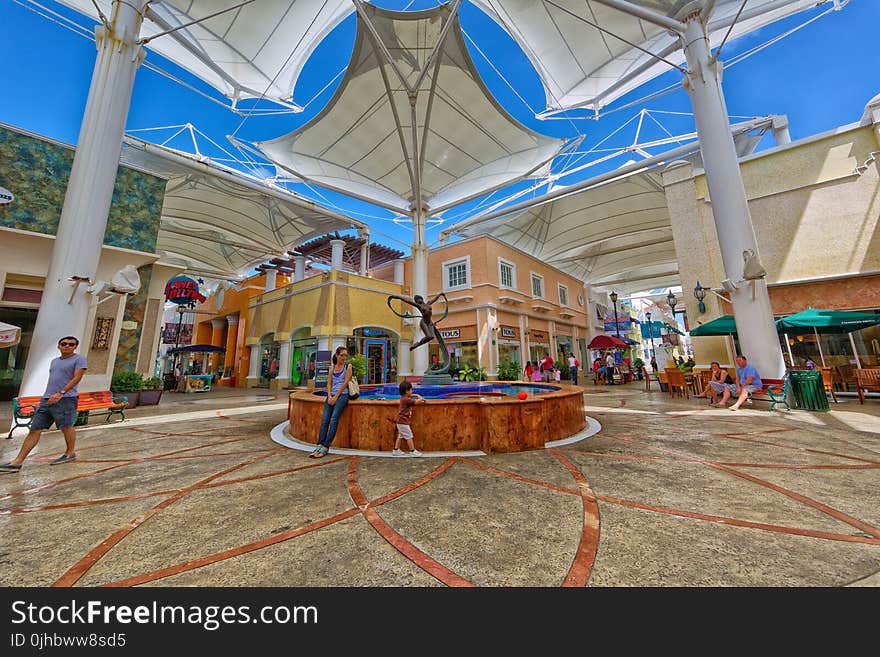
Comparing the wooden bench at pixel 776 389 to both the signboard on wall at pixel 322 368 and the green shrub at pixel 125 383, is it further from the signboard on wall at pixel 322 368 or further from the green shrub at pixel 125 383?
the green shrub at pixel 125 383

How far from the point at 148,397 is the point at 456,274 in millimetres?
15225

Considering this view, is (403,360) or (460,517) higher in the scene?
(403,360)

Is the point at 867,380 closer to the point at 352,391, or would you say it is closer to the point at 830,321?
the point at 830,321

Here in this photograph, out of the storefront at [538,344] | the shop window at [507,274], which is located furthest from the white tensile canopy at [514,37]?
the storefront at [538,344]

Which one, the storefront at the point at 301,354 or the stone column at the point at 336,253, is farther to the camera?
the stone column at the point at 336,253

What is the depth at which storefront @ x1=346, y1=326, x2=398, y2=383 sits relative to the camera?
756 inches

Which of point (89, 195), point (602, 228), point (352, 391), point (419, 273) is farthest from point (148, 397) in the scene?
point (602, 228)

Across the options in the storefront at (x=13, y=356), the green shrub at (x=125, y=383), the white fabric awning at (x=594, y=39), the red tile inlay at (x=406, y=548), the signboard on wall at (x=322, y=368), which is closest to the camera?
the red tile inlay at (x=406, y=548)

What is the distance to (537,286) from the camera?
2244 cm

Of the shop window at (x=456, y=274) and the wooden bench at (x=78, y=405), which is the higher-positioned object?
the shop window at (x=456, y=274)

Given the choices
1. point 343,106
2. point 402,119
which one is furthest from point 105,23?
point 402,119

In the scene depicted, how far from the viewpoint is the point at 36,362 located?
265 inches

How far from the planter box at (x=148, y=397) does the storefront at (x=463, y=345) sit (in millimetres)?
12239

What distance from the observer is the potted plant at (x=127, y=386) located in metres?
9.77
